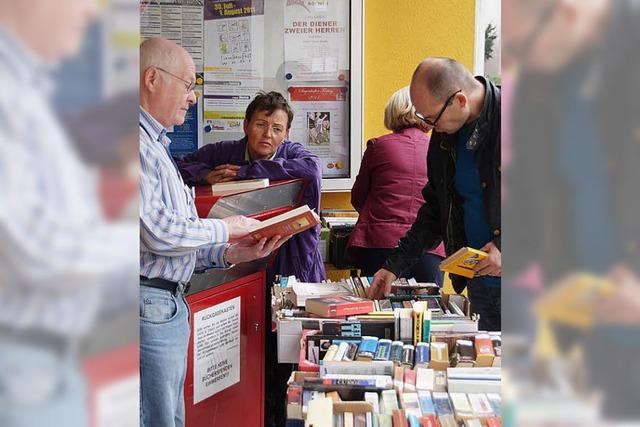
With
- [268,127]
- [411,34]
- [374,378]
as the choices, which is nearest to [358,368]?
[374,378]

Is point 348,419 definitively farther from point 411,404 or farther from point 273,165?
point 273,165

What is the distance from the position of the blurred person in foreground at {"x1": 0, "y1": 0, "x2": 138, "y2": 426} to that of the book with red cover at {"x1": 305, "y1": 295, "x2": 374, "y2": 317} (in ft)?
6.76

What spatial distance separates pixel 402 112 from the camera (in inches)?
179

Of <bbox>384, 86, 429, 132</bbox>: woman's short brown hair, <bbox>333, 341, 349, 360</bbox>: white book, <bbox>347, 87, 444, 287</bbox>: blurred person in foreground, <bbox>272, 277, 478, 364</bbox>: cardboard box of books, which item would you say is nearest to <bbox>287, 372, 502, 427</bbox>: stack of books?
<bbox>333, 341, 349, 360</bbox>: white book

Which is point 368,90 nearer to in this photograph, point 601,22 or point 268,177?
point 268,177

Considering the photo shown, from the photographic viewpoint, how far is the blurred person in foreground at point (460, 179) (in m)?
3.16

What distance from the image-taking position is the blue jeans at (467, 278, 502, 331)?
3360mm

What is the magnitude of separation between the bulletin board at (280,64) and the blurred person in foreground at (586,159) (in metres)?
5.23

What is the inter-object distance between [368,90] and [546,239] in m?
5.40

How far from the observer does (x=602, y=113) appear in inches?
34.5

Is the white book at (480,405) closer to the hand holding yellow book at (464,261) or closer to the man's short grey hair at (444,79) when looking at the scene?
the hand holding yellow book at (464,261)

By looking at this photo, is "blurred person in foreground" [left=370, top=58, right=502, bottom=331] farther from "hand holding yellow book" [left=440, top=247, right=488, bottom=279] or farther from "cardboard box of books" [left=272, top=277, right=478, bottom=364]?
"cardboard box of books" [left=272, top=277, right=478, bottom=364]

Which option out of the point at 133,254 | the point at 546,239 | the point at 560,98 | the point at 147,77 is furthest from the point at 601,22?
the point at 147,77

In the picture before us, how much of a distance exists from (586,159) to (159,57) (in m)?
1.93
